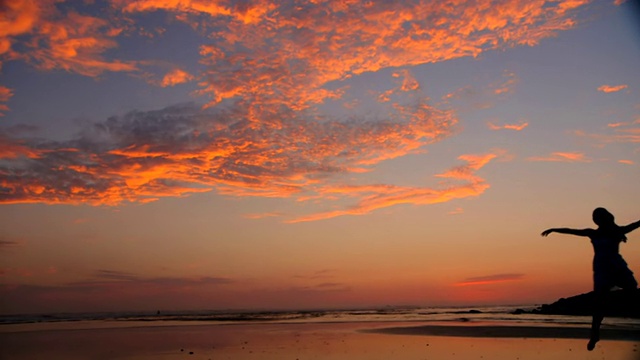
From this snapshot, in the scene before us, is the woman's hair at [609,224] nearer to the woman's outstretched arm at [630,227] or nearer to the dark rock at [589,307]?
the woman's outstretched arm at [630,227]

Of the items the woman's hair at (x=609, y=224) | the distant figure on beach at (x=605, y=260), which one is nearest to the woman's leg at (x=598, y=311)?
the distant figure on beach at (x=605, y=260)

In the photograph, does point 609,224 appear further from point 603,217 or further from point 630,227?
point 630,227

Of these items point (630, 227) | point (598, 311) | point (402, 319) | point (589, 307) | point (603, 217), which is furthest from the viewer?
point (402, 319)

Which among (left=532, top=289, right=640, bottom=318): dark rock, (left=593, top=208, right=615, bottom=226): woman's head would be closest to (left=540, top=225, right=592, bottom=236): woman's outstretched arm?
(left=593, top=208, right=615, bottom=226): woman's head

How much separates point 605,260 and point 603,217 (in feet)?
2.36

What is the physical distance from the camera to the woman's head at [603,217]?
820 centimetres

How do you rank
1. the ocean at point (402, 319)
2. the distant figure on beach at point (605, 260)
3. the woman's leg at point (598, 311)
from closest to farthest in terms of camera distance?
1. the distant figure on beach at point (605, 260)
2. the woman's leg at point (598, 311)
3. the ocean at point (402, 319)

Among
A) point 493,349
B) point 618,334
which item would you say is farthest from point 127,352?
point 618,334

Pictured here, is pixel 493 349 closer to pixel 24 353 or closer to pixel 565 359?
pixel 565 359

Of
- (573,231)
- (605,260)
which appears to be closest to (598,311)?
(605,260)

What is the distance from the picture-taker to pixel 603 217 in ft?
26.9

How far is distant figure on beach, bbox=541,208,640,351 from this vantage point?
8125 mm

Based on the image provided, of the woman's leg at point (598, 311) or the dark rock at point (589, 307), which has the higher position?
the woman's leg at point (598, 311)

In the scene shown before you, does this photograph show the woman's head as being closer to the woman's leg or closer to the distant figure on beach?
the distant figure on beach
